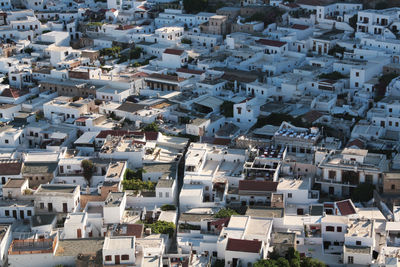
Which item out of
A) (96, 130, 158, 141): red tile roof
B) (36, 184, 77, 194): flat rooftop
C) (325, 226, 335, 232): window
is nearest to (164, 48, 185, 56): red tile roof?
(96, 130, 158, 141): red tile roof

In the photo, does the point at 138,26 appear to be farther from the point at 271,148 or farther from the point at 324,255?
the point at 324,255

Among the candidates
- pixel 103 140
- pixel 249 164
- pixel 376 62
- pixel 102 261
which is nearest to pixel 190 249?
pixel 102 261

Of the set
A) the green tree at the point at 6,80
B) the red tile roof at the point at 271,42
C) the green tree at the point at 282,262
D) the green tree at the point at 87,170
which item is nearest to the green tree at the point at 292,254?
the green tree at the point at 282,262

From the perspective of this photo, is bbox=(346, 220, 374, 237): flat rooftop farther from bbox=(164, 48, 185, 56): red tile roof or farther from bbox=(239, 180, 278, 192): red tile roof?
bbox=(164, 48, 185, 56): red tile roof

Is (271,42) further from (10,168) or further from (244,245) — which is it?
(244,245)

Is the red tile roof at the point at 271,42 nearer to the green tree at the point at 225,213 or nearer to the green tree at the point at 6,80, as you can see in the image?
the green tree at the point at 6,80
